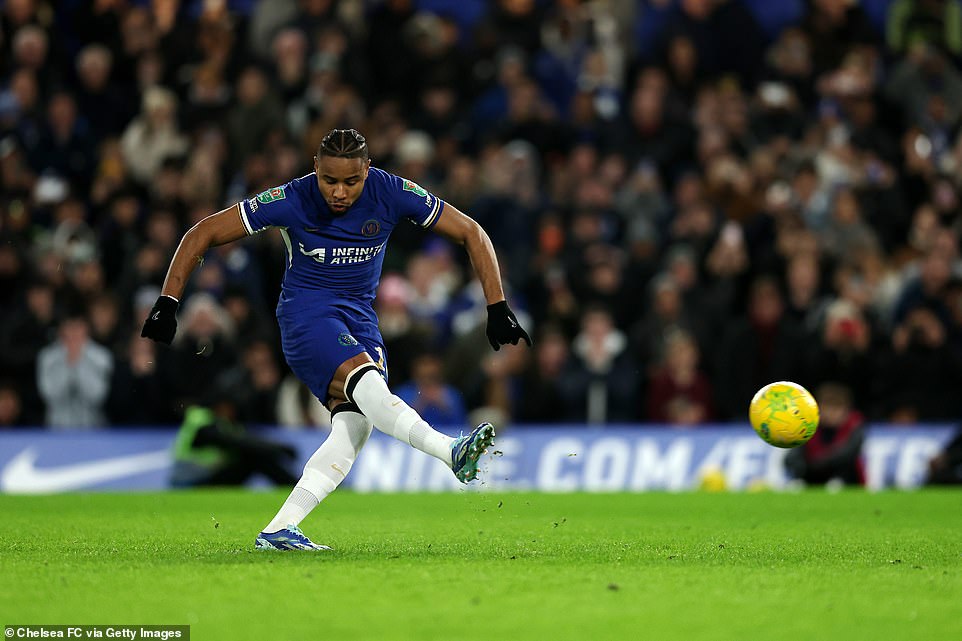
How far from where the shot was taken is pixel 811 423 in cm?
1016

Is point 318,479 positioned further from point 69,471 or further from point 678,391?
point 678,391

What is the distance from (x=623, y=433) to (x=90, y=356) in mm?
5740

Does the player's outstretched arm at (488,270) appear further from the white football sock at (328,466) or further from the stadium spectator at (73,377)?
the stadium spectator at (73,377)

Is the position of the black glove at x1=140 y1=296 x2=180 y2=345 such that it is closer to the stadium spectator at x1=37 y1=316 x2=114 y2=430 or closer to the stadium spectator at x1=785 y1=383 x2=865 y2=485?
the stadium spectator at x1=37 y1=316 x2=114 y2=430

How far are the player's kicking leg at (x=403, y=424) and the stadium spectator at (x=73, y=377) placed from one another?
879 cm

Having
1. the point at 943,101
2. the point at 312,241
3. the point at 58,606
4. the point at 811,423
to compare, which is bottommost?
the point at 58,606

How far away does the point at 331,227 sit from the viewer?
905 centimetres

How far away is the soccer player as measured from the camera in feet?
28.9

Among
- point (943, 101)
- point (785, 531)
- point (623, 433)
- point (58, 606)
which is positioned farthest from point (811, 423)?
point (943, 101)

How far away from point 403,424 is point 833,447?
28.3 ft

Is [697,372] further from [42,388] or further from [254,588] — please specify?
[254,588]

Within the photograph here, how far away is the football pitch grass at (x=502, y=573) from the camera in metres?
6.27

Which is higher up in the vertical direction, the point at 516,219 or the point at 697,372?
the point at 516,219

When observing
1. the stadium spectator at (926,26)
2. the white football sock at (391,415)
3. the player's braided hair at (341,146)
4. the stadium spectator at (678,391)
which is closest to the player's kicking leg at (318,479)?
the white football sock at (391,415)
